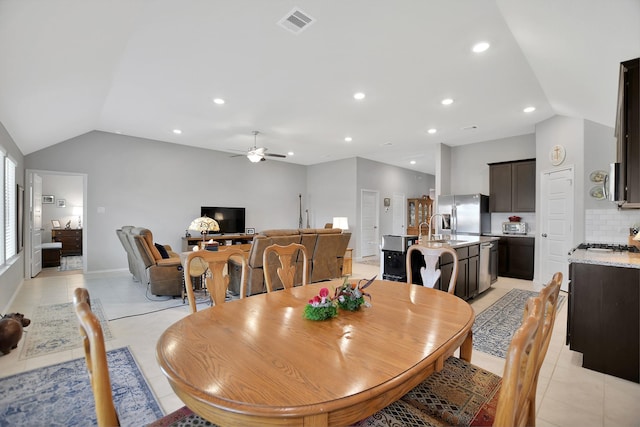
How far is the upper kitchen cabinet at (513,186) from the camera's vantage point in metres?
5.61

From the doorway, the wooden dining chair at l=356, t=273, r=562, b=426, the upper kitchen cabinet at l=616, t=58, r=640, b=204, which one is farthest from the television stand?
the upper kitchen cabinet at l=616, t=58, r=640, b=204

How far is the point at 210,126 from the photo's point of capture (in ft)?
18.4

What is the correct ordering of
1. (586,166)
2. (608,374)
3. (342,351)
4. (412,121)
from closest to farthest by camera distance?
(342,351)
(608,374)
(586,166)
(412,121)

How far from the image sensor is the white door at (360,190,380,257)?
836 centimetres

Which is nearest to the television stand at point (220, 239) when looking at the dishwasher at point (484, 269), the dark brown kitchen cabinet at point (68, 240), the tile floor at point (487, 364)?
the tile floor at point (487, 364)

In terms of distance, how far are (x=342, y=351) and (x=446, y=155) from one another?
6.76m

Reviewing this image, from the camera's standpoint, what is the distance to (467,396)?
1.21 metres

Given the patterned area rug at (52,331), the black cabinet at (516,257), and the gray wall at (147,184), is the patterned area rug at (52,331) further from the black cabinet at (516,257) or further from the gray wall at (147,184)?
the black cabinet at (516,257)

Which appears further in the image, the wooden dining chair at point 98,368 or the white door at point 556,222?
the white door at point 556,222

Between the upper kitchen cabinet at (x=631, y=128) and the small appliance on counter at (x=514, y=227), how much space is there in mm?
4055

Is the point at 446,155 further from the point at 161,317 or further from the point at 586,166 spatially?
the point at 161,317

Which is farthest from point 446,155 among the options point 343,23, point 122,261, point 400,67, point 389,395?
point 122,261

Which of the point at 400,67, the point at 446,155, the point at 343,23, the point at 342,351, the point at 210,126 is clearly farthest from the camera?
the point at 446,155

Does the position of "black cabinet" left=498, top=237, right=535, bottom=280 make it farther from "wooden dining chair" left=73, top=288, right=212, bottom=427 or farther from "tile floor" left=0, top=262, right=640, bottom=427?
"wooden dining chair" left=73, top=288, right=212, bottom=427
